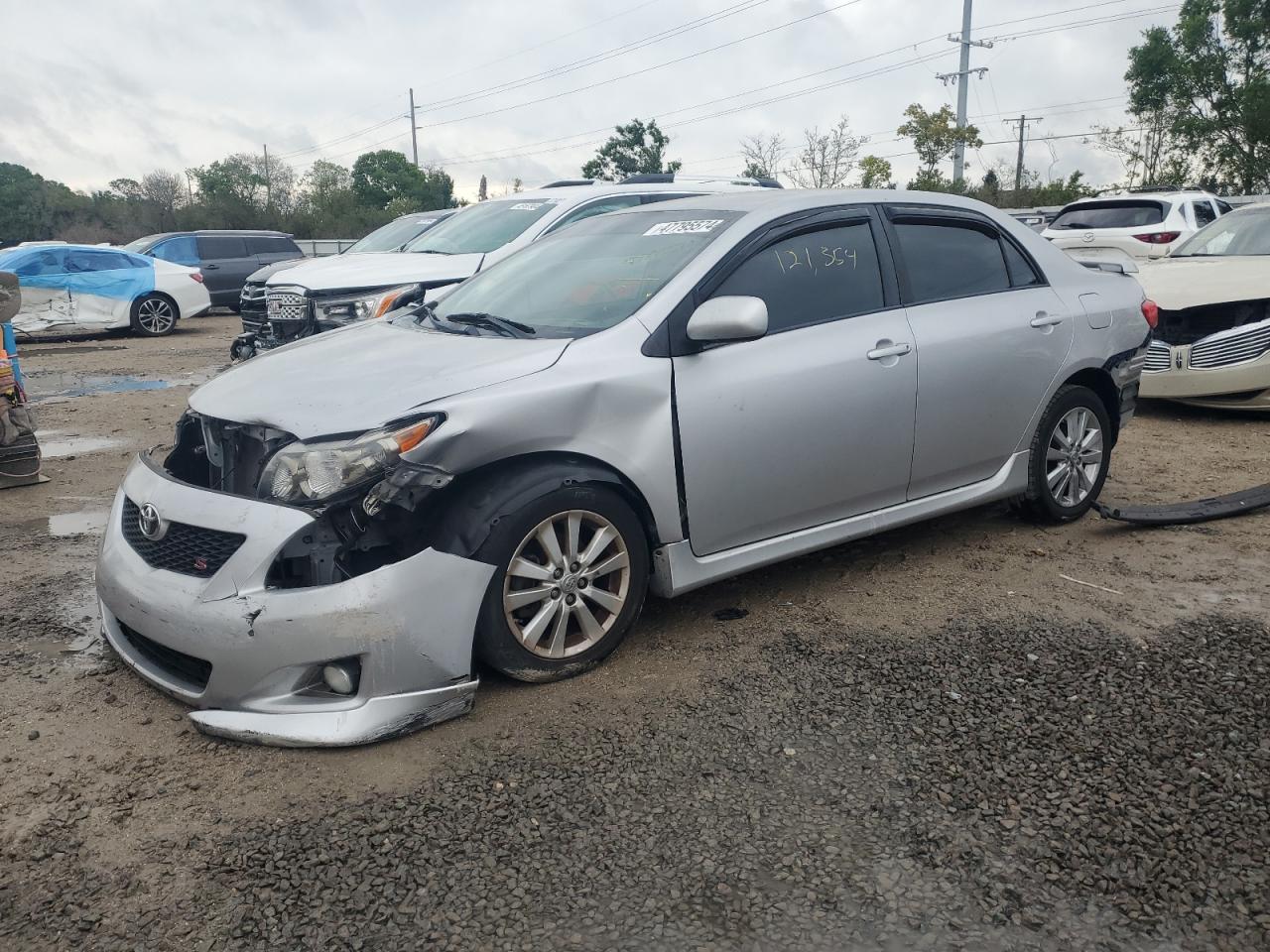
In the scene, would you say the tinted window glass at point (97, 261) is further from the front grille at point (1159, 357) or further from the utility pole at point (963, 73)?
the utility pole at point (963, 73)

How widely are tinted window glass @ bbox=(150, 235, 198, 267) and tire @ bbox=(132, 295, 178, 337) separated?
3.75 m

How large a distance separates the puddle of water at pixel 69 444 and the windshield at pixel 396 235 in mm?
3584

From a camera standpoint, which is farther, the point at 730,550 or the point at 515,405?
the point at 730,550

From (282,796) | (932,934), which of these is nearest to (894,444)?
(932,934)

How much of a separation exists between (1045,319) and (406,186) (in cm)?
6817

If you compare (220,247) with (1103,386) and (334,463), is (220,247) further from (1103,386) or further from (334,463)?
(334,463)

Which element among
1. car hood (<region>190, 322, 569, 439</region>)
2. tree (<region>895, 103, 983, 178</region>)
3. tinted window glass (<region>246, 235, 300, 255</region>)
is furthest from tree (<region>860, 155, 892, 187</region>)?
car hood (<region>190, 322, 569, 439</region>)

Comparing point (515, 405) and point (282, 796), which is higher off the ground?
point (515, 405)

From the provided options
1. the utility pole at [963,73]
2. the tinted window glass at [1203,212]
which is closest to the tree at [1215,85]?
the utility pole at [963,73]

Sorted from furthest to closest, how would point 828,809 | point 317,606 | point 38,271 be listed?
1. point 38,271
2. point 317,606
3. point 828,809

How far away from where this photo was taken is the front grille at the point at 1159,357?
25.0ft

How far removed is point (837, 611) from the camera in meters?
4.14

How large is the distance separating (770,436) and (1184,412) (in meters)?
5.80

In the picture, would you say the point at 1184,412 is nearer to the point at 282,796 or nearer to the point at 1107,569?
the point at 1107,569
